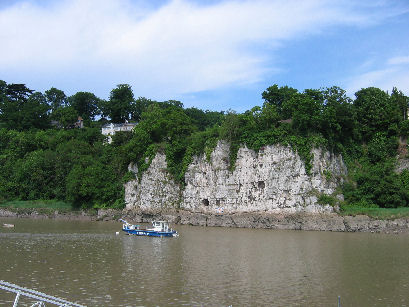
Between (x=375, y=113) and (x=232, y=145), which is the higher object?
(x=375, y=113)

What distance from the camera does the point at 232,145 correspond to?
49188 millimetres

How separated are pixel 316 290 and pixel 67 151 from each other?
49716 millimetres

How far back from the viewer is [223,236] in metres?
36.9

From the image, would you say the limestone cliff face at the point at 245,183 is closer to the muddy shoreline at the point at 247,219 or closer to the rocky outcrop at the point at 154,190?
the rocky outcrop at the point at 154,190

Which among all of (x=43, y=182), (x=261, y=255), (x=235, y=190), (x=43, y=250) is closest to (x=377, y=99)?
(x=235, y=190)

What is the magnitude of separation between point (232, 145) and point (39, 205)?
27566mm

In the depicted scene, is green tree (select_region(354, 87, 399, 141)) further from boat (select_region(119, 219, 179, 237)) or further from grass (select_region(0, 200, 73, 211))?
grass (select_region(0, 200, 73, 211))

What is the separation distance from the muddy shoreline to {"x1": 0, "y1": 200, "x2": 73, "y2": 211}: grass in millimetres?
1034

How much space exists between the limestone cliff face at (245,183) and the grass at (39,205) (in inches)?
359

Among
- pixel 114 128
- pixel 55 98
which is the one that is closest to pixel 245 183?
pixel 114 128

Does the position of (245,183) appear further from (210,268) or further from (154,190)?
(210,268)

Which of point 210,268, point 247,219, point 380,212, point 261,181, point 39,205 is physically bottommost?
point 210,268

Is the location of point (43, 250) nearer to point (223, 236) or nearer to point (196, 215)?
point (223, 236)

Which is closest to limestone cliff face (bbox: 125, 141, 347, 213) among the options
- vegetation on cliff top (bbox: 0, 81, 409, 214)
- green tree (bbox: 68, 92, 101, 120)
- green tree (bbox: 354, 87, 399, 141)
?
vegetation on cliff top (bbox: 0, 81, 409, 214)
